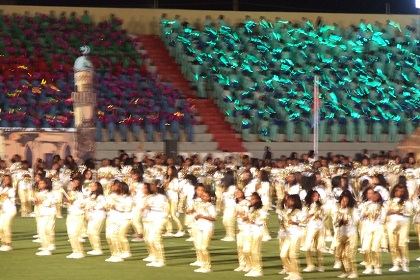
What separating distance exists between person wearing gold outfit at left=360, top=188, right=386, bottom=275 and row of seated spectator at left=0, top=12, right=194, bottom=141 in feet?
55.0

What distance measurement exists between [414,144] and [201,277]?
72.7ft

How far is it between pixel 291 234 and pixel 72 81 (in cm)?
2078

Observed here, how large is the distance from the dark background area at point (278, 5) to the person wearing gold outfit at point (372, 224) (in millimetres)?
28053

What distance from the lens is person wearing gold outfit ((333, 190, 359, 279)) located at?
61.0ft

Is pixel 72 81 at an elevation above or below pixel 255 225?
A: above

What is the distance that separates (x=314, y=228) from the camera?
1947 centimetres

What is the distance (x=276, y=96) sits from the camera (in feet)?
133

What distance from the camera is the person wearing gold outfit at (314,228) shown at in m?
19.0

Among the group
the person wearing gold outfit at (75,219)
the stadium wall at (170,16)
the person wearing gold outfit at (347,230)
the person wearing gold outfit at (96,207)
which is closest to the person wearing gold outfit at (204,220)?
the person wearing gold outfit at (347,230)

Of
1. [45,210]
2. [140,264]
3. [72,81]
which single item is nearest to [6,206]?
[45,210]

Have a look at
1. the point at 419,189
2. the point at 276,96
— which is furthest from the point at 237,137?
the point at 419,189

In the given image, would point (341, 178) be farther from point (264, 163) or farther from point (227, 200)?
point (264, 163)

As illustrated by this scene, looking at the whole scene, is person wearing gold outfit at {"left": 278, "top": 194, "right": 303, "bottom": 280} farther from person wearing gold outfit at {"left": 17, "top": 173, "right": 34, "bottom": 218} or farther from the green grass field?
person wearing gold outfit at {"left": 17, "top": 173, "right": 34, "bottom": 218}

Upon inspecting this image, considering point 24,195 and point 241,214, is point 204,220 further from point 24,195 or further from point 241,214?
point 24,195
